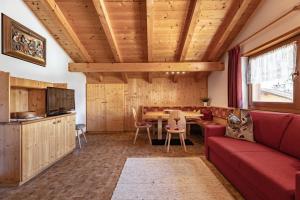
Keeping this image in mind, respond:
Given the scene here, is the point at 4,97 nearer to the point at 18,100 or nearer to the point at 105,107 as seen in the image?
the point at 18,100

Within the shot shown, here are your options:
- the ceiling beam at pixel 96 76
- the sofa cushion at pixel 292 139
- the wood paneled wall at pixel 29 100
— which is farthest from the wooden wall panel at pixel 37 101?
the sofa cushion at pixel 292 139

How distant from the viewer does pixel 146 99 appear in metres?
6.53

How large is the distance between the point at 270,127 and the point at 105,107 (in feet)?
15.9

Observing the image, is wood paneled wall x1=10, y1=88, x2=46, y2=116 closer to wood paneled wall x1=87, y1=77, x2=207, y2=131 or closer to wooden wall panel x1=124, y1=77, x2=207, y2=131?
wood paneled wall x1=87, y1=77, x2=207, y2=131

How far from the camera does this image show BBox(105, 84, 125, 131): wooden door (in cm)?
635

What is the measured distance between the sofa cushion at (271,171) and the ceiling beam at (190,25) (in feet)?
7.95

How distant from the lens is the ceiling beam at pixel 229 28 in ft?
11.1

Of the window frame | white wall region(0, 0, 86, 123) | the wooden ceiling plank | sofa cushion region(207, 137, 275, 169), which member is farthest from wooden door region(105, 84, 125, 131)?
the window frame

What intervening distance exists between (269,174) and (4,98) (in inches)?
121

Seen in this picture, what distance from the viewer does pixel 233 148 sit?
2.50m

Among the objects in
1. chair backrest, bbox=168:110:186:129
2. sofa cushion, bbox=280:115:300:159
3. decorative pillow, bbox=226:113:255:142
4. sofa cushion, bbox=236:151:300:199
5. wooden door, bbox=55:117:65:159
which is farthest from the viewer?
chair backrest, bbox=168:110:186:129

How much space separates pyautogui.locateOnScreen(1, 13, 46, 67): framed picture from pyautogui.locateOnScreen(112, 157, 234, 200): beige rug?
7.94 feet

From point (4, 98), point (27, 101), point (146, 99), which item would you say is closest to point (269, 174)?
point (4, 98)

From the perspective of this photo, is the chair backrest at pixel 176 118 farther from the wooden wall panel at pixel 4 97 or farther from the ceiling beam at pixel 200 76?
the wooden wall panel at pixel 4 97
